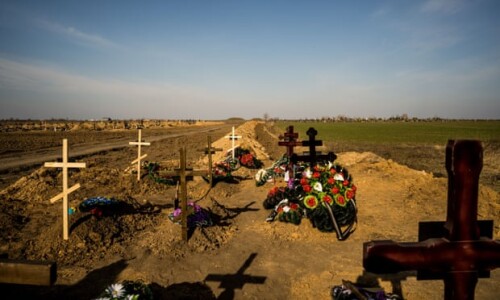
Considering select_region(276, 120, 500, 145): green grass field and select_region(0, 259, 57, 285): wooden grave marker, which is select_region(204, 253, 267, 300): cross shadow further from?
select_region(276, 120, 500, 145): green grass field

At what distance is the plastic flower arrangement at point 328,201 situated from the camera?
8.12 meters

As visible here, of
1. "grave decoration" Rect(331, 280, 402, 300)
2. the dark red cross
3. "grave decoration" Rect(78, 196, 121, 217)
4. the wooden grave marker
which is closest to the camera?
the wooden grave marker

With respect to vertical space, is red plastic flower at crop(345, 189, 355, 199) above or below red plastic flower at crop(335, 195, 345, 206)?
above

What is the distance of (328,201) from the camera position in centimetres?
820

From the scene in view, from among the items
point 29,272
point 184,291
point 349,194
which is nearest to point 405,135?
point 349,194

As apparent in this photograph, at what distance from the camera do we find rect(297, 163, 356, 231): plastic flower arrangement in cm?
812

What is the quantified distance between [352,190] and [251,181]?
708 centimetres

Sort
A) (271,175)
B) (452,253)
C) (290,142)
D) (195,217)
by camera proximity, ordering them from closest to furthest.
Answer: (452,253) → (195,217) → (290,142) → (271,175)

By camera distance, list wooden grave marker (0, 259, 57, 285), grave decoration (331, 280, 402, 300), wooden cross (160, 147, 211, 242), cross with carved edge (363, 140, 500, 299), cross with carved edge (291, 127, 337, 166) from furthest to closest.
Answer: cross with carved edge (291, 127, 337, 166)
wooden cross (160, 147, 211, 242)
grave decoration (331, 280, 402, 300)
wooden grave marker (0, 259, 57, 285)
cross with carved edge (363, 140, 500, 299)

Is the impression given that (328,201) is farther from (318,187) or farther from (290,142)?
(290,142)

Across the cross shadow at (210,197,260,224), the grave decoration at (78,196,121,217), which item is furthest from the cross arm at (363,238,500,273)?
the grave decoration at (78,196,121,217)

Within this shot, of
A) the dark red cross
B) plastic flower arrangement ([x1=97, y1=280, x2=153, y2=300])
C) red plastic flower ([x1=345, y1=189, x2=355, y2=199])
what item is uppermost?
the dark red cross

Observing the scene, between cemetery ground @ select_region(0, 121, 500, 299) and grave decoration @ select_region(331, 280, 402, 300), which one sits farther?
cemetery ground @ select_region(0, 121, 500, 299)

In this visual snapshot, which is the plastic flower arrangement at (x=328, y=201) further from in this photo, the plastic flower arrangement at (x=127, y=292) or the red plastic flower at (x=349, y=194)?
the plastic flower arrangement at (x=127, y=292)
